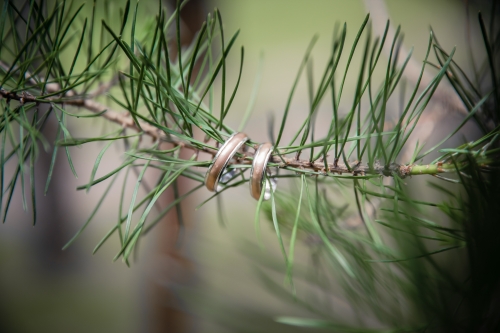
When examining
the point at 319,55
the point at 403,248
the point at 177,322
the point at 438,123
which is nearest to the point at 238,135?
the point at 403,248

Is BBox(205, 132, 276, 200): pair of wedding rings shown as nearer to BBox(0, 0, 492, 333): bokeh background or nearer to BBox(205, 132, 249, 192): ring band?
BBox(205, 132, 249, 192): ring band

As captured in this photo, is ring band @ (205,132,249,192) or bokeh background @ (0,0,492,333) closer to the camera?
ring band @ (205,132,249,192)

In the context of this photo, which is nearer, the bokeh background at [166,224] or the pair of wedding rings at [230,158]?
the pair of wedding rings at [230,158]

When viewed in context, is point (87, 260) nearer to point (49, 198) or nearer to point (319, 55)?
point (49, 198)

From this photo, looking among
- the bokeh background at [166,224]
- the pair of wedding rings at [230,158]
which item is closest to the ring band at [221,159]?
the pair of wedding rings at [230,158]

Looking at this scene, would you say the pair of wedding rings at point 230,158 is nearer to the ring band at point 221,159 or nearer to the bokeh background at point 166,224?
the ring band at point 221,159

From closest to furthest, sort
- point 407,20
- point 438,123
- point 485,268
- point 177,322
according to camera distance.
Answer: point 485,268
point 438,123
point 407,20
point 177,322

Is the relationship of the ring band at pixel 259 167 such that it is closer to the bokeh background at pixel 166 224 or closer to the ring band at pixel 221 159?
the ring band at pixel 221 159

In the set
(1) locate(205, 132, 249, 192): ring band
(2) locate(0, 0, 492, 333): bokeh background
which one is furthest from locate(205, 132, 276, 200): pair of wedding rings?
(2) locate(0, 0, 492, 333): bokeh background

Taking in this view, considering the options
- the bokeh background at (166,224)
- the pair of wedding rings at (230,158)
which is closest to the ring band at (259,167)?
the pair of wedding rings at (230,158)
